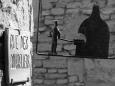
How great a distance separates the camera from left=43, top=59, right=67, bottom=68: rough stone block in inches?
236

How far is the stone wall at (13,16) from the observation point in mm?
1878

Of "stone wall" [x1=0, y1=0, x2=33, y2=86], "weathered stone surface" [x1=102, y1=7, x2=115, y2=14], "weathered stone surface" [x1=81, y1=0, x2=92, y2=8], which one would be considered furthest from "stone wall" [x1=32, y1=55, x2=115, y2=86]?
"stone wall" [x1=0, y1=0, x2=33, y2=86]

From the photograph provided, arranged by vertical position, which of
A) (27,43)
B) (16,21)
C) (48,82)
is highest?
(16,21)

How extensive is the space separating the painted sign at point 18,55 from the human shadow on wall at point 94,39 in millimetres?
1685

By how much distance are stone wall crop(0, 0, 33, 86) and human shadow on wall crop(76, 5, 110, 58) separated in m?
1.57

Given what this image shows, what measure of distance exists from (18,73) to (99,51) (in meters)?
2.30

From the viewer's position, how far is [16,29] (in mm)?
2047

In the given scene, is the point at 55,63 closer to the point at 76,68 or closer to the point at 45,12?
the point at 76,68

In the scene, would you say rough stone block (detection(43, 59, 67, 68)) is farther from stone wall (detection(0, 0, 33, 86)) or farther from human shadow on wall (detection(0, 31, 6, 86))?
human shadow on wall (detection(0, 31, 6, 86))

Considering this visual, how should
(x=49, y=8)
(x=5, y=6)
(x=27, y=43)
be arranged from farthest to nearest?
(x=49, y=8), (x=27, y=43), (x=5, y=6)

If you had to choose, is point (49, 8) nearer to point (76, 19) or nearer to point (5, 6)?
point (76, 19)

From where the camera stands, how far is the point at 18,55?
6.64 ft

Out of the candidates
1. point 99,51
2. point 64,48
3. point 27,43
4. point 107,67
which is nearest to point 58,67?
point 64,48

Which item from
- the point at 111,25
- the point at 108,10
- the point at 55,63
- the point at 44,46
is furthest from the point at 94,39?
the point at 44,46
